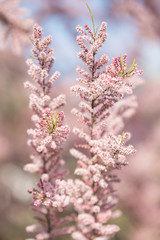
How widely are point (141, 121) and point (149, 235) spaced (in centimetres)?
197

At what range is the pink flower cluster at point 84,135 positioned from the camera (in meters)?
0.32

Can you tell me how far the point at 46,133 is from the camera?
0.32m

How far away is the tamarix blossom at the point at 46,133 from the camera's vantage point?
0.31 metres

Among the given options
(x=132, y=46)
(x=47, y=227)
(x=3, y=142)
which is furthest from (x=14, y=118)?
(x=47, y=227)

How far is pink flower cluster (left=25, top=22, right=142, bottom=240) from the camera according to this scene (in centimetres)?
32

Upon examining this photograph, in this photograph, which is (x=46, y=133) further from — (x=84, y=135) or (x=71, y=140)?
(x=71, y=140)

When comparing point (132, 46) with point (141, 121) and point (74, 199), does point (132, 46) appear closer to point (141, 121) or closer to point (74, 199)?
point (141, 121)

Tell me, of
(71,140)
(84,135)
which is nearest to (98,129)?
(84,135)

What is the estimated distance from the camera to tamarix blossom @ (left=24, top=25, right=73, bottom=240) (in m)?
0.31

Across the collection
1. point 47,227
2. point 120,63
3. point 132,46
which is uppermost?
→ point 132,46

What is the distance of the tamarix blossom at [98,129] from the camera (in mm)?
318

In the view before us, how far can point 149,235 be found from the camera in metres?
2.00

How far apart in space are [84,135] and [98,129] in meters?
0.02

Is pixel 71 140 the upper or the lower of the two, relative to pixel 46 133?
upper
